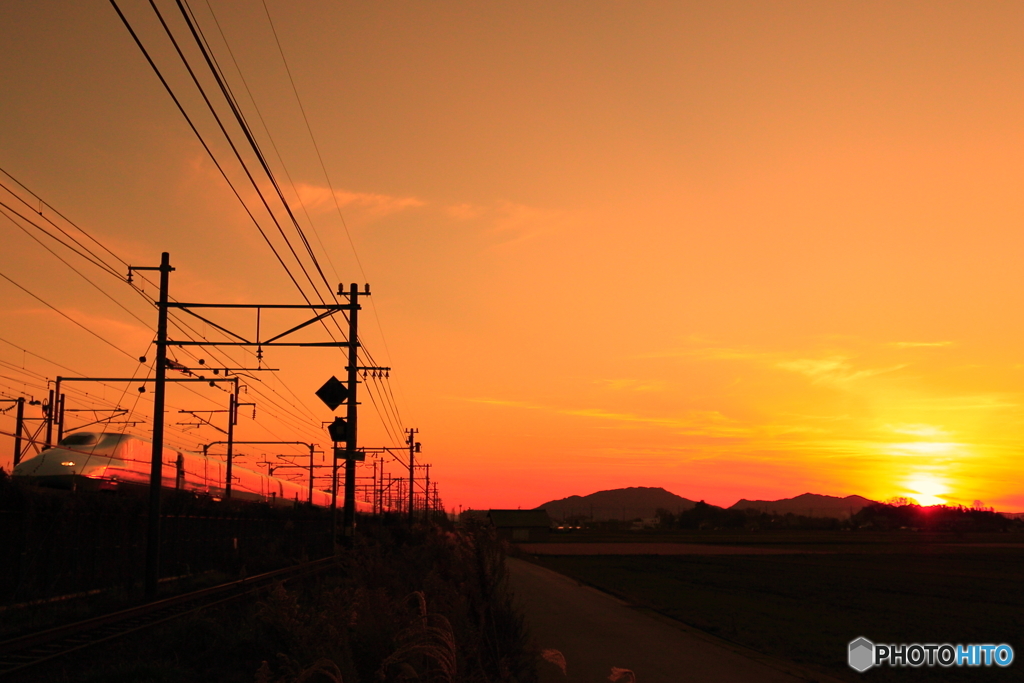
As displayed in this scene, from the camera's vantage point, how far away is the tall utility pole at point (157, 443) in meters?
21.4

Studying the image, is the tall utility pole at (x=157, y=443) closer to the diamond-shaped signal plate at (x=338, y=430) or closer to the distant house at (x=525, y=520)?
the diamond-shaped signal plate at (x=338, y=430)

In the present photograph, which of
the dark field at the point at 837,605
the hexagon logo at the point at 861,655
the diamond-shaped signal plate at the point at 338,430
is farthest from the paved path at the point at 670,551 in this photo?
the hexagon logo at the point at 861,655

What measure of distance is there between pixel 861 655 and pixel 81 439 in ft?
87.1

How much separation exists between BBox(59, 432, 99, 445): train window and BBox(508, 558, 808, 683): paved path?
18202mm

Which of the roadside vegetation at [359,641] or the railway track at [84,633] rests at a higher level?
the roadside vegetation at [359,641]

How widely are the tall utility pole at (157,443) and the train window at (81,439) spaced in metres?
9.40

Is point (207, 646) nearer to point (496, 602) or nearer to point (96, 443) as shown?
point (496, 602)

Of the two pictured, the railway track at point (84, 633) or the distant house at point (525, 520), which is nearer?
the railway track at point (84, 633)

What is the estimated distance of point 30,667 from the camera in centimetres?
1076

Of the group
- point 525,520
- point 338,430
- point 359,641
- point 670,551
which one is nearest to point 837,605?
point 338,430

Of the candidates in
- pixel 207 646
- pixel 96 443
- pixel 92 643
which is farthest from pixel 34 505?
pixel 96 443

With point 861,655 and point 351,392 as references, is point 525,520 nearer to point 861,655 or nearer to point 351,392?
Answer: point 351,392

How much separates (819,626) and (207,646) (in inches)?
Answer: 641

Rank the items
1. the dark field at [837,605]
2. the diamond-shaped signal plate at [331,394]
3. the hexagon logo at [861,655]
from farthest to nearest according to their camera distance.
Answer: the diamond-shaped signal plate at [331,394], the dark field at [837,605], the hexagon logo at [861,655]
